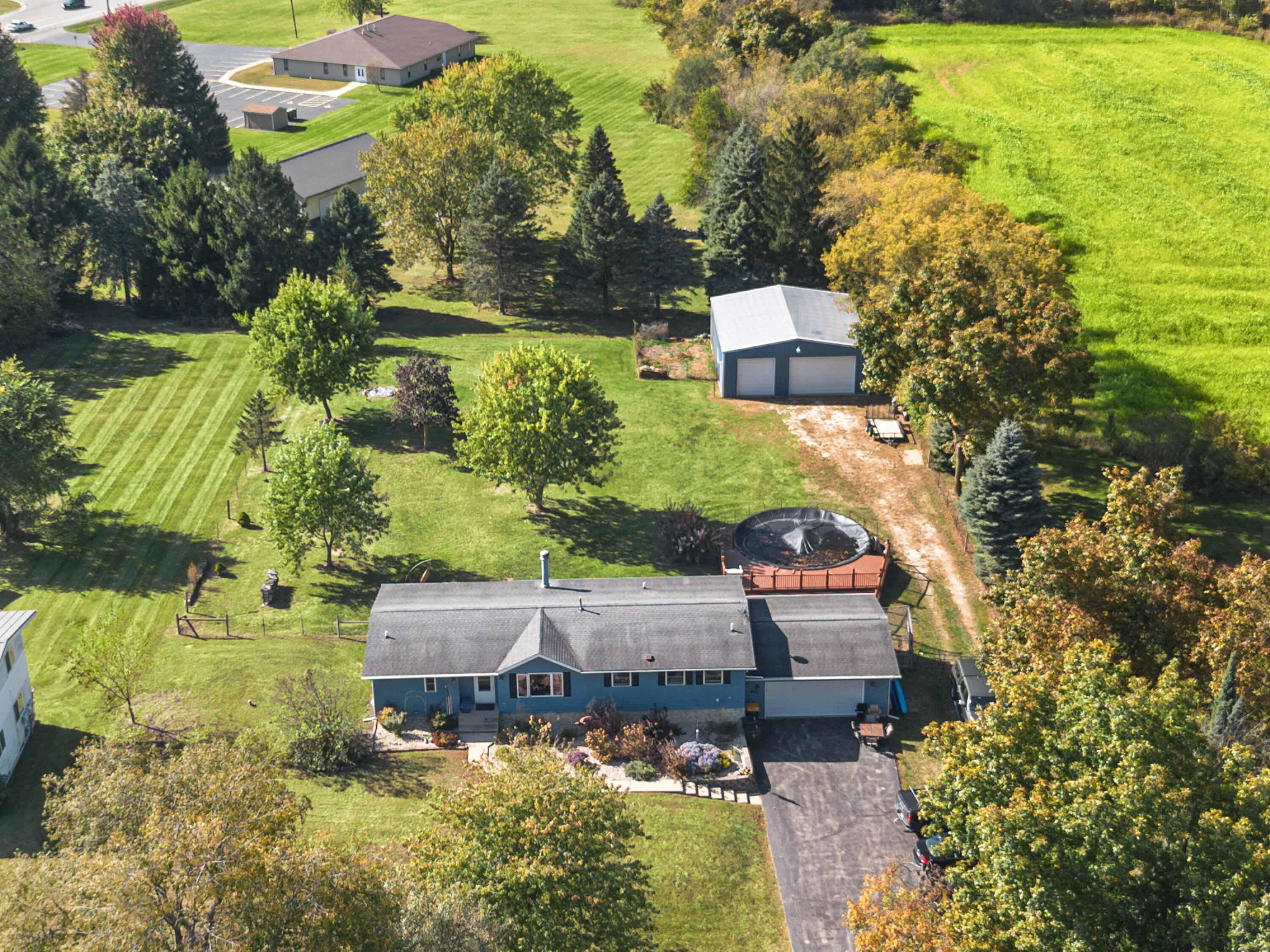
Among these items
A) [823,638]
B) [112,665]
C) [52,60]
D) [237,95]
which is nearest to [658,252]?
[823,638]

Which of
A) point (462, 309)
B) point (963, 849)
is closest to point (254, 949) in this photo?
point (963, 849)

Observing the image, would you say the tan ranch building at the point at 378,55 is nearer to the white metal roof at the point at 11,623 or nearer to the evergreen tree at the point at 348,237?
the evergreen tree at the point at 348,237

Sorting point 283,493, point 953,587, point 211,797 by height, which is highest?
point 211,797

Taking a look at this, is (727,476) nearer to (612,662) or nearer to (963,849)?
(612,662)

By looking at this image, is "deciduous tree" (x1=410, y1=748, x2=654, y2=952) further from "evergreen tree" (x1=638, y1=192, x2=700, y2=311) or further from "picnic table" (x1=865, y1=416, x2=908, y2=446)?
"evergreen tree" (x1=638, y1=192, x2=700, y2=311)

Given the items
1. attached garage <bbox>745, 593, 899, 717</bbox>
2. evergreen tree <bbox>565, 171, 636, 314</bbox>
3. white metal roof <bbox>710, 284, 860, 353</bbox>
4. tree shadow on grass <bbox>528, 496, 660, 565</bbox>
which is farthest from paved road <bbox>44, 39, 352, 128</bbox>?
attached garage <bbox>745, 593, 899, 717</bbox>

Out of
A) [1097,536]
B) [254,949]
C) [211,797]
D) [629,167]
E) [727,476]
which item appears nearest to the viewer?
[254,949]

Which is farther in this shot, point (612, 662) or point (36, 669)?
point (36, 669)
